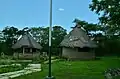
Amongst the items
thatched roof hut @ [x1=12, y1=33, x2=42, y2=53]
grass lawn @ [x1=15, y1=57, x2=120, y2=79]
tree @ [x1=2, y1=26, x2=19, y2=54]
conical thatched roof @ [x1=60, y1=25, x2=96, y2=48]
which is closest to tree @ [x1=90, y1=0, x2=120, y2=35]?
grass lawn @ [x1=15, y1=57, x2=120, y2=79]

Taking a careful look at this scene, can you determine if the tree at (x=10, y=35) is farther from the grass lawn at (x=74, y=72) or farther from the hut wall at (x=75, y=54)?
the grass lawn at (x=74, y=72)

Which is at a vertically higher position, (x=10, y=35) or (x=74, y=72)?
(x=10, y=35)

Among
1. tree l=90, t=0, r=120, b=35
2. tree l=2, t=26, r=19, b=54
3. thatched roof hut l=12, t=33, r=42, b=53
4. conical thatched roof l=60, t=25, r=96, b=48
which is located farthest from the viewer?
tree l=2, t=26, r=19, b=54

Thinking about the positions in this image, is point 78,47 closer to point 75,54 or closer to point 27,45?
point 75,54

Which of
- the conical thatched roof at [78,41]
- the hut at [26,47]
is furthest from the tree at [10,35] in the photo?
the conical thatched roof at [78,41]

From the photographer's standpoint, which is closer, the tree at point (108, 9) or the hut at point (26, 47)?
the tree at point (108, 9)

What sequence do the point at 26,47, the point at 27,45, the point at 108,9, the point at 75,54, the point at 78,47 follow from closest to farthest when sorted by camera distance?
the point at 108,9 → the point at 78,47 → the point at 75,54 → the point at 27,45 → the point at 26,47

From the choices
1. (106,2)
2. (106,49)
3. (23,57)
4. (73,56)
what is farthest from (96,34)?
(106,2)

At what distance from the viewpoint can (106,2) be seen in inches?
962

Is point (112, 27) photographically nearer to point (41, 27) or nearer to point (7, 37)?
point (7, 37)

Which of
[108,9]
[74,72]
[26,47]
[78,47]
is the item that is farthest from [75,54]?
[74,72]

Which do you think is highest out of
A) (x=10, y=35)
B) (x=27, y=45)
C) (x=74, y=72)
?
(x=10, y=35)

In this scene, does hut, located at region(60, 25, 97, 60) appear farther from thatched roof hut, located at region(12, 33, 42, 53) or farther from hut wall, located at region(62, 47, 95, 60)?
thatched roof hut, located at region(12, 33, 42, 53)

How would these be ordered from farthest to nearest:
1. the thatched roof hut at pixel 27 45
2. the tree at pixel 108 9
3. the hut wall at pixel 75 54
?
the thatched roof hut at pixel 27 45
the hut wall at pixel 75 54
the tree at pixel 108 9
